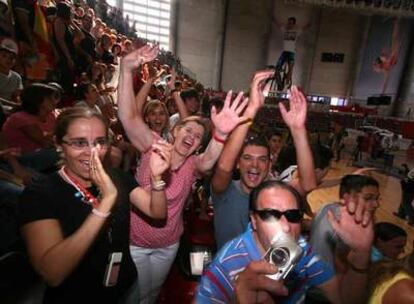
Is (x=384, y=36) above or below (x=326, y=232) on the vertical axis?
above

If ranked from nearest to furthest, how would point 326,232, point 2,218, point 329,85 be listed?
point 2,218 → point 326,232 → point 329,85

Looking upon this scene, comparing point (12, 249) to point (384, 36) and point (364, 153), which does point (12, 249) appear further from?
point (384, 36)

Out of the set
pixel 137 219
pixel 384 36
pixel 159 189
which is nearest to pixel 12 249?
pixel 137 219

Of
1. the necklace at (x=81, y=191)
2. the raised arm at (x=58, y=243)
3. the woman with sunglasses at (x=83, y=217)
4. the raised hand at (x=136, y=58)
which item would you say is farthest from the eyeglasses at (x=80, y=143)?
the raised hand at (x=136, y=58)

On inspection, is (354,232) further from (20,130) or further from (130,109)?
(20,130)

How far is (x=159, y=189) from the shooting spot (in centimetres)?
154

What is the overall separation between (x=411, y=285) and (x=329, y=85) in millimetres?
22858

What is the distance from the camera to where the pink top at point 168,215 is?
6.16 feet

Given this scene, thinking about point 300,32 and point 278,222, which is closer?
point 278,222

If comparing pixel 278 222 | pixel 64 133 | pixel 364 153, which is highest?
pixel 64 133

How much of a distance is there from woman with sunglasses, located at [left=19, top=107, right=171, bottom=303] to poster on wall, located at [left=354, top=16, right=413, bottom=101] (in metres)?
22.6

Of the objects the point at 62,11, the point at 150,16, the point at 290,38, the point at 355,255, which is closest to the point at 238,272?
the point at 355,255

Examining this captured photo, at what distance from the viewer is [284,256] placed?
94cm

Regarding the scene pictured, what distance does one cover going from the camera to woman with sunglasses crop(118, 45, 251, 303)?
190 centimetres
